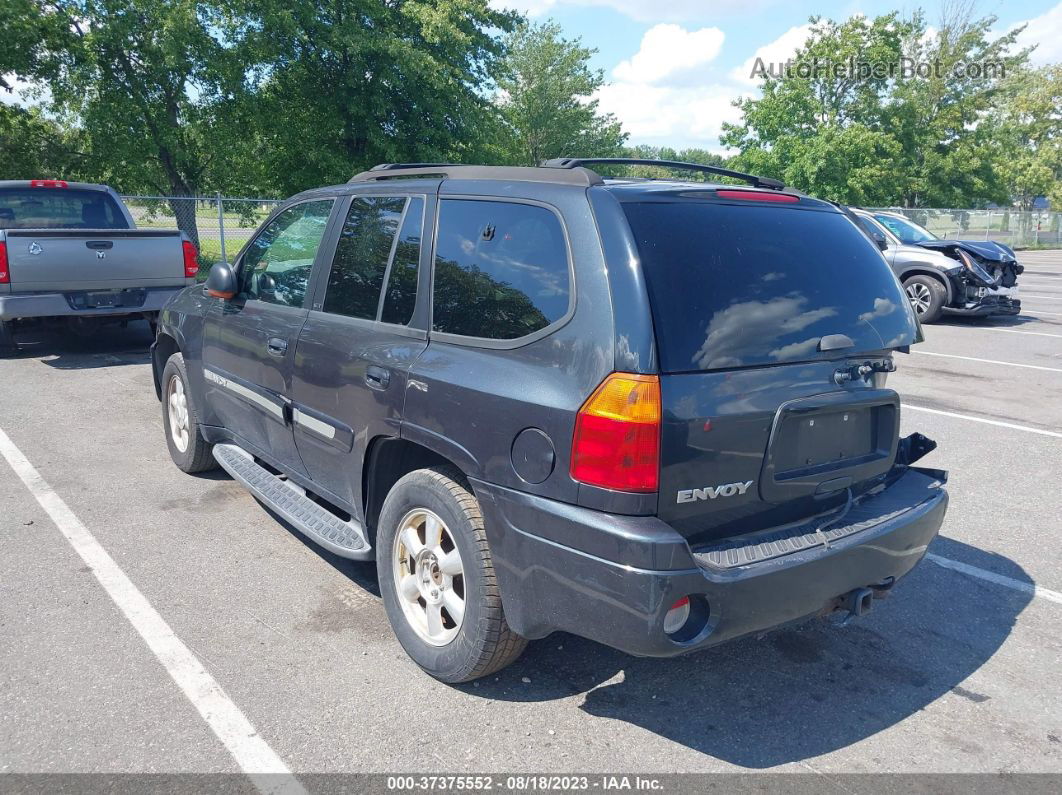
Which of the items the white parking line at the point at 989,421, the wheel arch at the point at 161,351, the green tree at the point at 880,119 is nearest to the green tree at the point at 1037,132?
the green tree at the point at 880,119

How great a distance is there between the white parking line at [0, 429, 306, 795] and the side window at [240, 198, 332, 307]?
1.56 meters

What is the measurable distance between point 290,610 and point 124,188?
1944 centimetres

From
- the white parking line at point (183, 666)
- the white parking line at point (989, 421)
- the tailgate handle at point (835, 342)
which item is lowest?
the white parking line at point (183, 666)

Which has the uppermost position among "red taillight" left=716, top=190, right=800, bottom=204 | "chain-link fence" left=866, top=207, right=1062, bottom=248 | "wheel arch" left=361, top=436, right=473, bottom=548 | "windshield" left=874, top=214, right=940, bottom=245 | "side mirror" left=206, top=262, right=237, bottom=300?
"chain-link fence" left=866, top=207, right=1062, bottom=248

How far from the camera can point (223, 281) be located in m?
4.54

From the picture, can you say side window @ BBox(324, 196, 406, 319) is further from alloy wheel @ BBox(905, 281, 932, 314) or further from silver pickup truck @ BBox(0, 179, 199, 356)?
alloy wheel @ BBox(905, 281, 932, 314)

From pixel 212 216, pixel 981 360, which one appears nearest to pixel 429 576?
pixel 981 360

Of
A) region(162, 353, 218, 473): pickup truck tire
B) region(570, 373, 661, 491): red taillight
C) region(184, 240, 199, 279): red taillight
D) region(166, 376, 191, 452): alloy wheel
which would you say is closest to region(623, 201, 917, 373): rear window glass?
region(570, 373, 661, 491): red taillight

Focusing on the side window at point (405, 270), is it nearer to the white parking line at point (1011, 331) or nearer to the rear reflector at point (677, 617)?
the rear reflector at point (677, 617)

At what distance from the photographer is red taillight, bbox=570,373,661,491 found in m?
2.51

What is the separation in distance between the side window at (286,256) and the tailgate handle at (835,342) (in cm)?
241

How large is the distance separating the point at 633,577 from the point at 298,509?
81.9 inches

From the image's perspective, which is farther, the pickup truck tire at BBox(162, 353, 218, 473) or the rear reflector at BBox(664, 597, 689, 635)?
the pickup truck tire at BBox(162, 353, 218, 473)

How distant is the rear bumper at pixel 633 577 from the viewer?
248cm
